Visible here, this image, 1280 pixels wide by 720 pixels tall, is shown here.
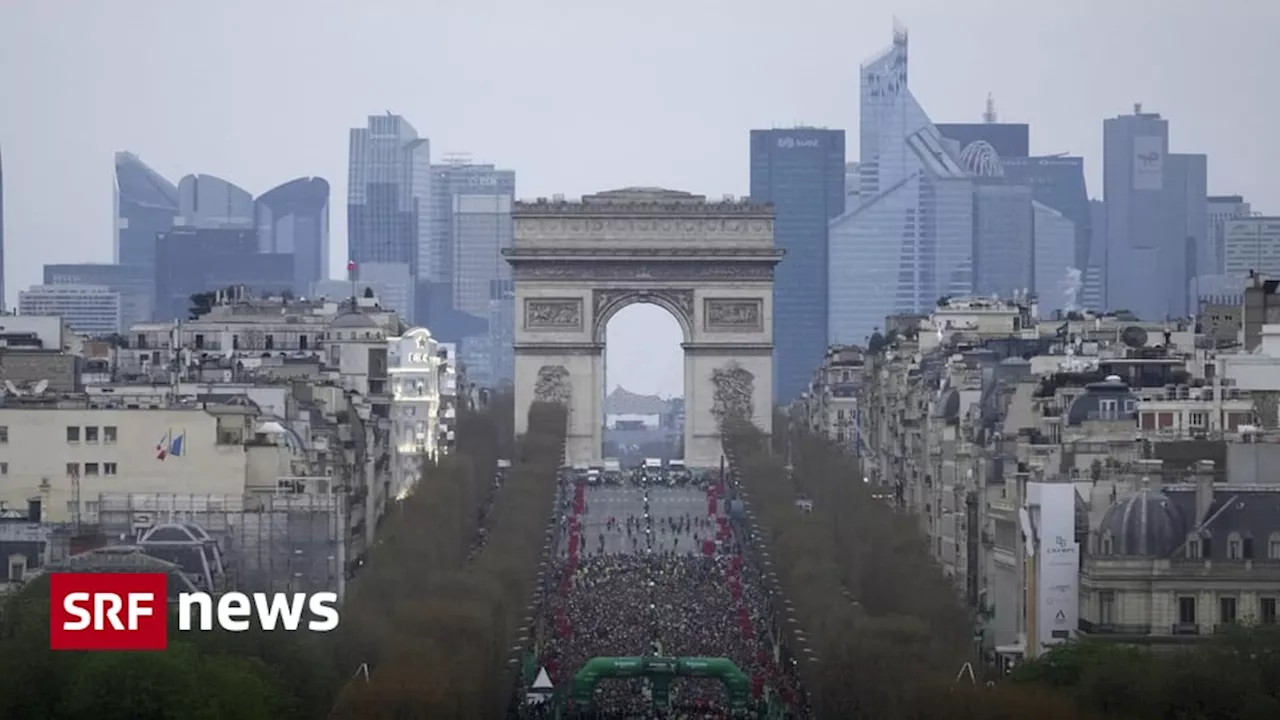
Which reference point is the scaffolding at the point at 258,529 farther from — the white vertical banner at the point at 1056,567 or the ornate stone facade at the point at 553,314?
the ornate stone facade at the point at 553,314

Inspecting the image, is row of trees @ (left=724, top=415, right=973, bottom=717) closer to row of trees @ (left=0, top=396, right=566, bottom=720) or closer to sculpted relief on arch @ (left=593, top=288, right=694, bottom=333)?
row of trees @ (left=0, top=396, right=566, bottom=720)

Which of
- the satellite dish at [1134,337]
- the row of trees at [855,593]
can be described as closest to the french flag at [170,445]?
the row of trees at [855,593]

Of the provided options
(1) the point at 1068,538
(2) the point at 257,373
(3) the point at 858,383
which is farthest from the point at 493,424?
(1) the point at 1068,538

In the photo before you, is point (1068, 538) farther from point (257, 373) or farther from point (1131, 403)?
point (257, 373)

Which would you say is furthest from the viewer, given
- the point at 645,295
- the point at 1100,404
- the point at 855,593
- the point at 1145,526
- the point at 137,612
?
the point at 645,295

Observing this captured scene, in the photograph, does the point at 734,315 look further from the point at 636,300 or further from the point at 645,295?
the point at 636,300

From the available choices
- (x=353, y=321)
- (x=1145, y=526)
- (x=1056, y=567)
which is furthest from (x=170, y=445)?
(x=353, y=321)

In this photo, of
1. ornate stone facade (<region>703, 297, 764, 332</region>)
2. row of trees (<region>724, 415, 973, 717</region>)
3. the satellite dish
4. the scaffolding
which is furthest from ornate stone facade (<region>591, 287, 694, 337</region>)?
the scaffolding
